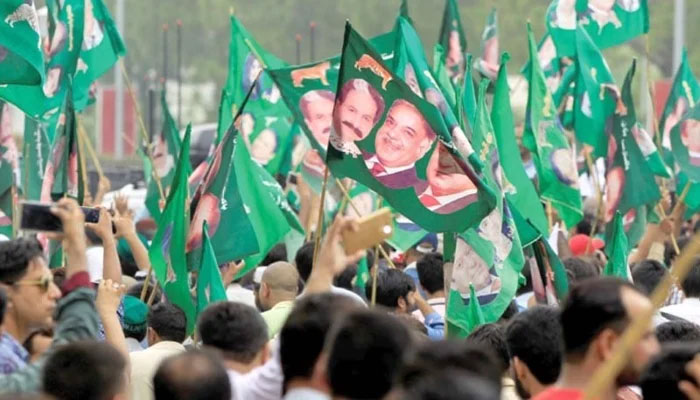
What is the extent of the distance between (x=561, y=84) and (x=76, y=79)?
4435mm

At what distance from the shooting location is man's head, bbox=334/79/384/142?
8.37 metres

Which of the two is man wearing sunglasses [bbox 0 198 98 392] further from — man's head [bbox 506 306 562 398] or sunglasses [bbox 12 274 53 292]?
man's head [bbox 506 306 562 398]

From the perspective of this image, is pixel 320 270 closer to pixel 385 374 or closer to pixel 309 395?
pixel 309 395

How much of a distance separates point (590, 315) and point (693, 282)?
374 cm

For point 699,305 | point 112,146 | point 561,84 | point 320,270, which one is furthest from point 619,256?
point 112,146

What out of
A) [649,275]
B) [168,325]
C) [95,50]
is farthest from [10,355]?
[95,50]

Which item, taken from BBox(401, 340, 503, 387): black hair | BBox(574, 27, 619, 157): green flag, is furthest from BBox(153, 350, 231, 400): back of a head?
BBox(574, 27, 619, 157): green flag

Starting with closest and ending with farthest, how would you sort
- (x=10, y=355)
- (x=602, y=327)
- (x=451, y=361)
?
1. (x=451, y=361)
2. (x=602, y=327)
3. (x=10, y=355)

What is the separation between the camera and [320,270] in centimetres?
544

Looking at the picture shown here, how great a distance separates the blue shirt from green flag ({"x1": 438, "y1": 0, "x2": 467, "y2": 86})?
946 cm

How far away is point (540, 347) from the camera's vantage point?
18.1 feet

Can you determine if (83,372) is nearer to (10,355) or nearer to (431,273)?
(10,355)

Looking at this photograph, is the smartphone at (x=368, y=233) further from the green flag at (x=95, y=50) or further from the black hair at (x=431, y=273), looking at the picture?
the green flag at (x=95, y=50)

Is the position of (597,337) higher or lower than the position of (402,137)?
higher
